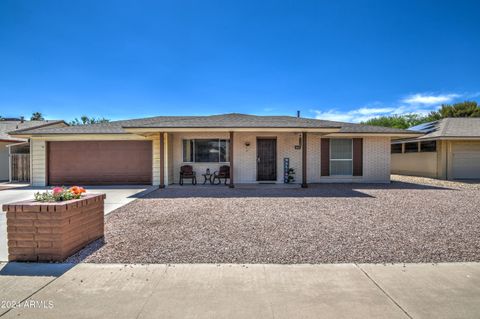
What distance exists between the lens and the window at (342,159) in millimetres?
13180

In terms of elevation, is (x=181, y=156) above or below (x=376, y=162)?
above

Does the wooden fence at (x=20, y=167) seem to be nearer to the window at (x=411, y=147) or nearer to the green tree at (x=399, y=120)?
the window at (x=411, y=147)

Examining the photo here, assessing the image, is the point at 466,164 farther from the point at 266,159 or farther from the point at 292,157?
the point at 266,159

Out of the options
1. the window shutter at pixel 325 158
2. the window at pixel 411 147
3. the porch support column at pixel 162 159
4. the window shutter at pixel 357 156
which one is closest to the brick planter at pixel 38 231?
the porch support column at pixel 162 159

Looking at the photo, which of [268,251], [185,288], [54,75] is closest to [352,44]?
[268,251]

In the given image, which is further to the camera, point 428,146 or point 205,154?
point 428,146

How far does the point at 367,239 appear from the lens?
4.55 meters

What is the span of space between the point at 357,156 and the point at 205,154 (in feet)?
25.6

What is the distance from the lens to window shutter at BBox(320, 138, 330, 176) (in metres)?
13.1

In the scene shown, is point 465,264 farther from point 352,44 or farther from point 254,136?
point 352,44

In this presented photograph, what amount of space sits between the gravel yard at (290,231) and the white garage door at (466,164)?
8773 millimetres

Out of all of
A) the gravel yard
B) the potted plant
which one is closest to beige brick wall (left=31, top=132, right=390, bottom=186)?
the gravel yard

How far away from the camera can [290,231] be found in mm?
5020

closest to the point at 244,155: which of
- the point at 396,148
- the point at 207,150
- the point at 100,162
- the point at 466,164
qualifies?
the point at 207,150
